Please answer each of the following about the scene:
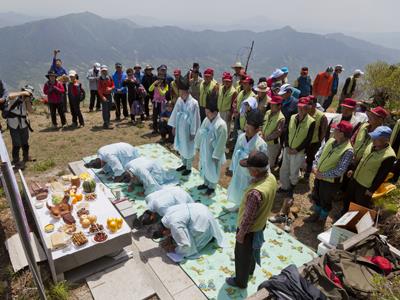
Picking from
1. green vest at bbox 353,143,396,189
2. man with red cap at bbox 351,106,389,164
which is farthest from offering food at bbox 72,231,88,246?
man with red cap at bbox 351,106,389,164

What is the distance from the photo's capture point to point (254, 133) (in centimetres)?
492

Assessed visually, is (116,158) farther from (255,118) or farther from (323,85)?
(323,85)

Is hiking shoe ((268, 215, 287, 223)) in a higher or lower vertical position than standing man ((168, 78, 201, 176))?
lower

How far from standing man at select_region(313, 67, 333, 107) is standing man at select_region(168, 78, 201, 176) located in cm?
648

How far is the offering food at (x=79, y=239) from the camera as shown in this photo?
418cm

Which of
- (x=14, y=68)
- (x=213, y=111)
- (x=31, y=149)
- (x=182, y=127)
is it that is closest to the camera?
(x=213, y=111)

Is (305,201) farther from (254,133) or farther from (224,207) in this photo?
(254,133)

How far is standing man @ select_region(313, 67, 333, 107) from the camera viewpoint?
11.0m

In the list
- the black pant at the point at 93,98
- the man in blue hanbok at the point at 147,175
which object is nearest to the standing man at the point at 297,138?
the man in blue hanbok at the point at 147,175

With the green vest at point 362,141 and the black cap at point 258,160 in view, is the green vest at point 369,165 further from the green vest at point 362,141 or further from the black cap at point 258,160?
the black cap at point 258,160

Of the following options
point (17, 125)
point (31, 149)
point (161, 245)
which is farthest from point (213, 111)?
point (31, 149)

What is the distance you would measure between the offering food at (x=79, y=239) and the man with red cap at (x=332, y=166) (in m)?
3.97

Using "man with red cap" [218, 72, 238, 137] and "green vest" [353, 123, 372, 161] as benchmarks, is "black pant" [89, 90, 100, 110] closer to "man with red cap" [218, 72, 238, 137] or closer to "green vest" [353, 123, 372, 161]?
"man with red cap" [218, 72, 238, 137]

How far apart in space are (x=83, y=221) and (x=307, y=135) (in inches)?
173
